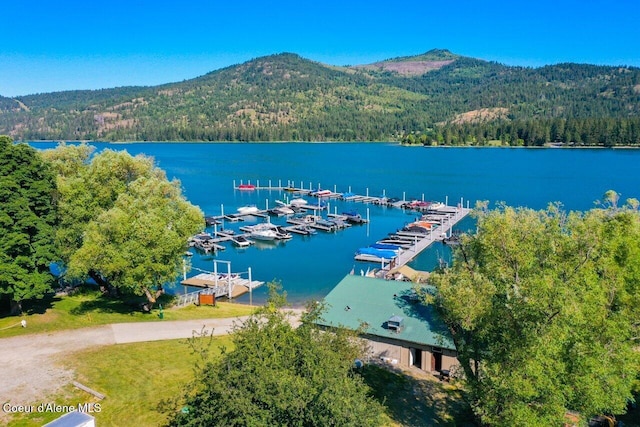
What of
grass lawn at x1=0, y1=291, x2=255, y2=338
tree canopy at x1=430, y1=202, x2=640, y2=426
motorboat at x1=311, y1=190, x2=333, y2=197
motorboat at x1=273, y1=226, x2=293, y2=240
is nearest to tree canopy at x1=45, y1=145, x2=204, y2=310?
grass lawn at x1=0, y1=291, x2=255, y2=338

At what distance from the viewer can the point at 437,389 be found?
2597 centimetres

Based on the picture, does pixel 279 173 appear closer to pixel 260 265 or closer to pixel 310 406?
pixel 260 265

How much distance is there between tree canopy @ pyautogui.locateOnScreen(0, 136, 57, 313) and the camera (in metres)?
27.2

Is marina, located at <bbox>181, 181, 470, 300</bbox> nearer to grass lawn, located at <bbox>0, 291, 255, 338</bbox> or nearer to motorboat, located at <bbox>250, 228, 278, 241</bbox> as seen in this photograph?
motorboat, located at <bbox>250, 228, 278, 241</bbox>

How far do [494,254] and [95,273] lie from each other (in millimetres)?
32318

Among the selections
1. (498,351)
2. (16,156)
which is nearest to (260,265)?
(16,156)

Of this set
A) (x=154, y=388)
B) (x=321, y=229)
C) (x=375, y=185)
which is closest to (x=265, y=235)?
(x=321, y=229)

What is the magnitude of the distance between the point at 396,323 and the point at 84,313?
21410 mm

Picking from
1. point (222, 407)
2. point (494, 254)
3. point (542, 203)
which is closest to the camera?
point (222, 407)

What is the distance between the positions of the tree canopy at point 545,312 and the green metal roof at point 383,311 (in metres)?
4.34

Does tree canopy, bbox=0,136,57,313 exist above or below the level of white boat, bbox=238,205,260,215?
above

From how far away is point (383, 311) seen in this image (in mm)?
30500

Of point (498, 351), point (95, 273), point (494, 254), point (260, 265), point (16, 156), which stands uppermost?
point (16, 156)

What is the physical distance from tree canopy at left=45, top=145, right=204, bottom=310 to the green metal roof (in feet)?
40.2
